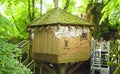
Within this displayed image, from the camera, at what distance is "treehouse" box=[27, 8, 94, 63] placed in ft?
53.6

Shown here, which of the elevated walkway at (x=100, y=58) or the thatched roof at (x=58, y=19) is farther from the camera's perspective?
the elevated walkway at (x=100, y=58)

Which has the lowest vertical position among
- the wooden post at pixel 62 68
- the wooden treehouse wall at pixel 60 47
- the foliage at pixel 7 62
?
the wooden post at pixel 62 68

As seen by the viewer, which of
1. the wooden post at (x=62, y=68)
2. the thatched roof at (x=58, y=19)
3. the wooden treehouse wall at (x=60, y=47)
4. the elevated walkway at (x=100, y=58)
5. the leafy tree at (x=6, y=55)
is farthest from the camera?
the elevated walkway at (x=100, y=58)

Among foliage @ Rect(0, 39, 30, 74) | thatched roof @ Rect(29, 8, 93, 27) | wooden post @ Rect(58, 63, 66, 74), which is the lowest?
wooden post @ Rect(58, 63, 66, 74)

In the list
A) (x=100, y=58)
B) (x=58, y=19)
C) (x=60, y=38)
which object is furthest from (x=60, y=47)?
(x=100, y=58)

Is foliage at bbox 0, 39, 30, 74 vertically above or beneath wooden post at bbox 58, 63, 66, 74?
above

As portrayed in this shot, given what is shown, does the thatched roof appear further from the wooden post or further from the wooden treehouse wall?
the wooden post

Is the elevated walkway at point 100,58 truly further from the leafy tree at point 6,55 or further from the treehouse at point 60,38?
the leafy tree at point 6,55

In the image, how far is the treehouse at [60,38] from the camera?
16344 millimetres

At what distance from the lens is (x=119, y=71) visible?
3.23 metres

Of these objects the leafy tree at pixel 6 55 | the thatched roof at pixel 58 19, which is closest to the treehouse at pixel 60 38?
the thatched roof at pixel 58 19

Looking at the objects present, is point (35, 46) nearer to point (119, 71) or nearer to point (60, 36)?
point (60, 36)

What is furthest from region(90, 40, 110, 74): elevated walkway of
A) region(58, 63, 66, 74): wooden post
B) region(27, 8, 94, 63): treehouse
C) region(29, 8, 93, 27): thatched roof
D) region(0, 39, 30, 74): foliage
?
region(0, 39, 30, 74): foliage

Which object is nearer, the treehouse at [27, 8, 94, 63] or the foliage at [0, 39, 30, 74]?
the foliage at [0, 39, 30, 74]
